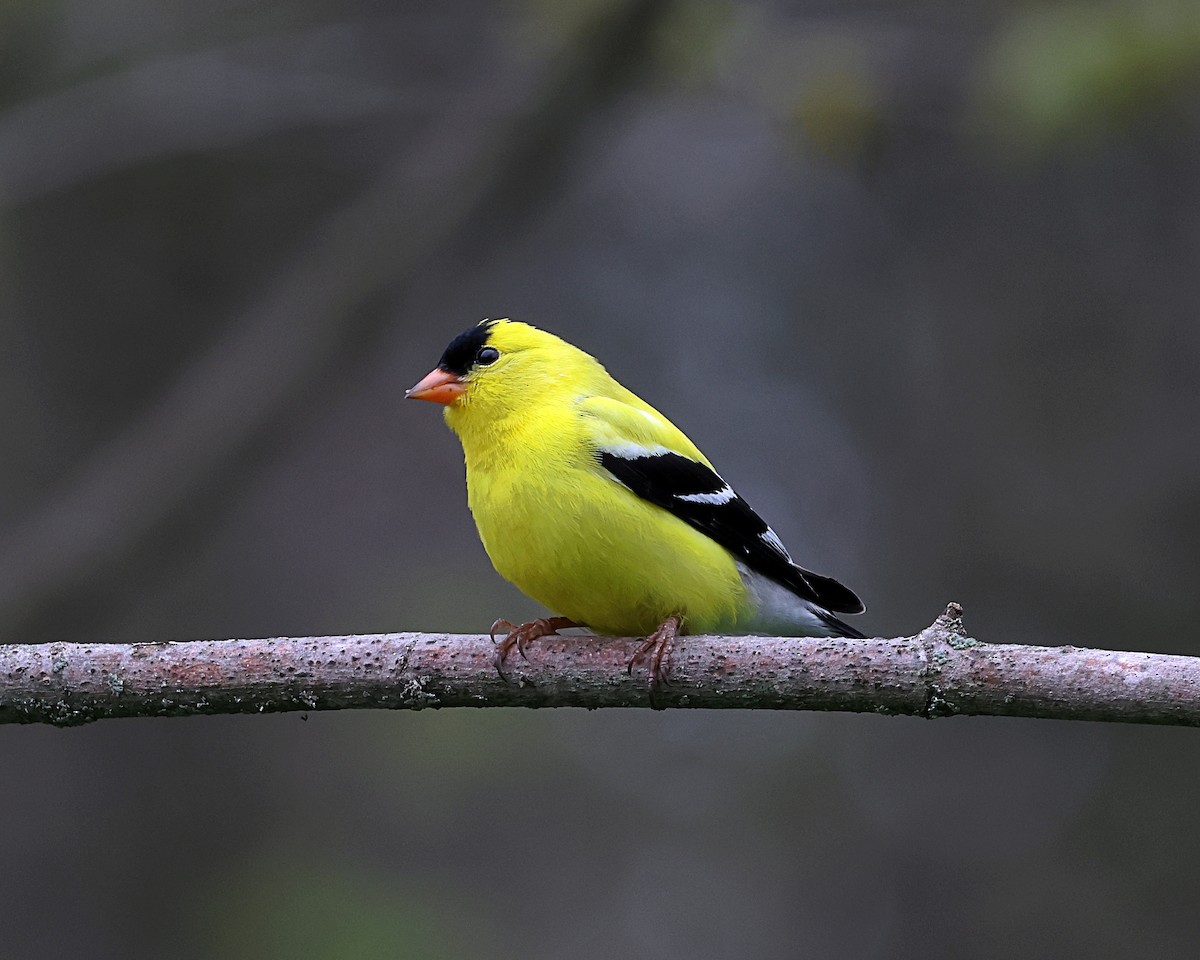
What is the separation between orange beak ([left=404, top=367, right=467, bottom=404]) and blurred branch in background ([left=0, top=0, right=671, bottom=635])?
2356mm

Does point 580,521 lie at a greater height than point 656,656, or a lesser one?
greater

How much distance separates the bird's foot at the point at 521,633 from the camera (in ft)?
11.3

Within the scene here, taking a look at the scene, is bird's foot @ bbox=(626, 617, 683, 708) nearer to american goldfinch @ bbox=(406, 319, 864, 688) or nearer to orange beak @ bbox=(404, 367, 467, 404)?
american goldfinch @ bbox=(406, 319, 864, 688)

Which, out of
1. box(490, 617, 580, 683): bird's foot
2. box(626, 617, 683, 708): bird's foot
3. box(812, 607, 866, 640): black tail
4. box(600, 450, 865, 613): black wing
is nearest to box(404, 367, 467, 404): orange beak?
box(600, 450, 865, 613): black wing

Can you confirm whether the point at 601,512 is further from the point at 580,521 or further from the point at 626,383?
the point at 626,383

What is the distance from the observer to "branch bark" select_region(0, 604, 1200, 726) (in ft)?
10.5

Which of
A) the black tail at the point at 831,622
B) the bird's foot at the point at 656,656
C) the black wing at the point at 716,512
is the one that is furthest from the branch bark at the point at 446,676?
the black tail at the point at 831,622

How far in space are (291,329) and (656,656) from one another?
4545 millimetres

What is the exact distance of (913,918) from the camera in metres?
9.38

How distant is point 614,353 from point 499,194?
441 centimetres

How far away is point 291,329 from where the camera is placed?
24.3 ft

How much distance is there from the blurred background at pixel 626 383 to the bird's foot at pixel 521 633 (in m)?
3.05

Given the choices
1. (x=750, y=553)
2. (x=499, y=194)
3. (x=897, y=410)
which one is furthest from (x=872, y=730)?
(x=750, y=553)

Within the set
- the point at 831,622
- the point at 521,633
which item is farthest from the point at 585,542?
the point at 831,622
